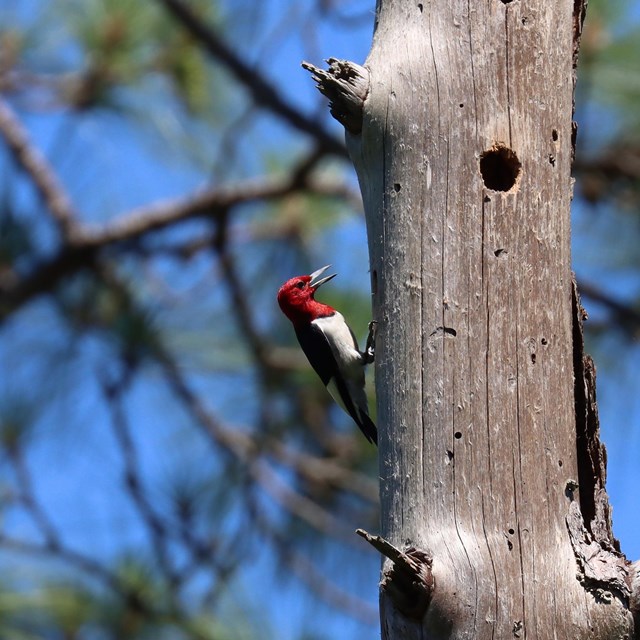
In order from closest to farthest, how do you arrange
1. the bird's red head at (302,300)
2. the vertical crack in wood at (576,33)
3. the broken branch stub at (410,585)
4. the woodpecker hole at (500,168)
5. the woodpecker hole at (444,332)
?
the broken branch stub at (410,585) → the woodpecker hole at (444,332) → the woodpecker hole at (500,168) → the vertical crack in wood at (576,33) → the bird's red head at (302,300)

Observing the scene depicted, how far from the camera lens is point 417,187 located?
239 centimetres

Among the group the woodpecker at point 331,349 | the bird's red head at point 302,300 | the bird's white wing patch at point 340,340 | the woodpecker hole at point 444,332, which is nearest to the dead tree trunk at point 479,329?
the woodpecker hole at point 444,332

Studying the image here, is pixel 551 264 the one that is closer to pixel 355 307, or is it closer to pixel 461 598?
pixel 461 598

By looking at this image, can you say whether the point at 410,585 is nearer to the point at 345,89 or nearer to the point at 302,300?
the point at 345,89

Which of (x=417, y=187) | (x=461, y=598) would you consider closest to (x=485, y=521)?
(x=461, y=598)

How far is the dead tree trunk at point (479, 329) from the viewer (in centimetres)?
205

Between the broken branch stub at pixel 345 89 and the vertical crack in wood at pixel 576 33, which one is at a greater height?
the vertical crack in wood at pixel 576 33

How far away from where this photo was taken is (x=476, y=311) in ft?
7.45

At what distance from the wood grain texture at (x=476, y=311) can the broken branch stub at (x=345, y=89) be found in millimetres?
27

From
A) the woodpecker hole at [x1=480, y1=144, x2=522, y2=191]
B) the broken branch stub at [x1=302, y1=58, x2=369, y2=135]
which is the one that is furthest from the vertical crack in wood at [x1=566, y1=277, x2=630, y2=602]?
the broken branch stub at [x1=302, y1=58, x2=369, y2=135]

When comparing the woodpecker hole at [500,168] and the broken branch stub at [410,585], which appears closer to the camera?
the broken branch stub at [410,585]

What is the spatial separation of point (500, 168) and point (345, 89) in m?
0.41

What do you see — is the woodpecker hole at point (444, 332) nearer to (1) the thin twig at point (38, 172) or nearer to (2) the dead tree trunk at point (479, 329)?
(2) the dead tree trunk at point (479, 329)

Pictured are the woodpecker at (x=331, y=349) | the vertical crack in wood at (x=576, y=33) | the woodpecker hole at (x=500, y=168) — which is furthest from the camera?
the woodpecker at (x=331, y=349)
